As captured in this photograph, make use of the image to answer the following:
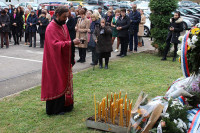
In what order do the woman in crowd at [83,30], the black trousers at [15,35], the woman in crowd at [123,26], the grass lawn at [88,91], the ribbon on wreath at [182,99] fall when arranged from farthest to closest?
1. the black trousers at [15,35]
2. the woman in crowd at [123,26]
3. the woman in crowd at [83,30]
4. the grass lawn at [88,91]
5. the ribbon on wreath at [182,99]

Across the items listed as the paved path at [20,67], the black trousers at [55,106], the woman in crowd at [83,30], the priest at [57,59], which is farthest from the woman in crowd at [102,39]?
the black trousers at [55,106]

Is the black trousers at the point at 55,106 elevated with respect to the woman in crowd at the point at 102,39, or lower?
lower

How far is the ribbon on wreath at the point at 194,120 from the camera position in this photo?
368cm

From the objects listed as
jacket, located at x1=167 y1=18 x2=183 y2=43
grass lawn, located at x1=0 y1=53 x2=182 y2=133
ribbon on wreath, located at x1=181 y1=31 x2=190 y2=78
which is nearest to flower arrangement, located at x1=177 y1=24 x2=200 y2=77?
ribbon on wreath, located at x1=181 y1=31 x2=190 y2=78

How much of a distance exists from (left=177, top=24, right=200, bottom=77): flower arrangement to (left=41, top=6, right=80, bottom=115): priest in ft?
7.18

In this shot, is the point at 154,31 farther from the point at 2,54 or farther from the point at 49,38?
the point at 49,38

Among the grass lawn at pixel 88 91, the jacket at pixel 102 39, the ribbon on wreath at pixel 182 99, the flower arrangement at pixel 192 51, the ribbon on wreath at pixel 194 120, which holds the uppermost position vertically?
the flower arrangement at pixel 192 51

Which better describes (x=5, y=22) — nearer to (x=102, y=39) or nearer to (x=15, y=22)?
(x=15, y=22)

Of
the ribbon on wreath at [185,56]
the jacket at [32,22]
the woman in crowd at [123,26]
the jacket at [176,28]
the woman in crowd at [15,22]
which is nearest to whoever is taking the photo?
the ribbon on wreath at [185,56]

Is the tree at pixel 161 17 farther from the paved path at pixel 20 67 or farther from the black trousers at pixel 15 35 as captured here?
the black trousers at pixel 15 35

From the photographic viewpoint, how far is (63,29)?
18.4 ft

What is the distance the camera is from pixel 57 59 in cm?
540

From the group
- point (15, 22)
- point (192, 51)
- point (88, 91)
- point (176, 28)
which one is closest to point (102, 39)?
point (88, 91)

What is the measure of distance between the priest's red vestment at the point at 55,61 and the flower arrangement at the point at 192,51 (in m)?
2.34
